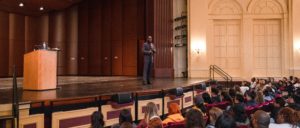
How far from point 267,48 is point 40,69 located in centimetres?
1305

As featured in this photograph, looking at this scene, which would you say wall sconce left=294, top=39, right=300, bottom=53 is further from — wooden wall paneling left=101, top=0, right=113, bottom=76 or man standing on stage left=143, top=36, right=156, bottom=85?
man standing on stage left=143, top=36, right=156, bottom=85

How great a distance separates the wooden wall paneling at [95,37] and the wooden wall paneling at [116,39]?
0.86 metres

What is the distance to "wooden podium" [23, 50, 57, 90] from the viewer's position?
7.25 meters

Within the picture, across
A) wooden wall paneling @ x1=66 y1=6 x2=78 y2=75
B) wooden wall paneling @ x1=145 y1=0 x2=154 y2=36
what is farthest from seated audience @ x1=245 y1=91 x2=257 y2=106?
wooden wall paneling @ x1=66 y1=6 x2=78 y2=75

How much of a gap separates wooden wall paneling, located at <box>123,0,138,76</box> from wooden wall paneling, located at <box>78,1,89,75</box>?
8.30ft

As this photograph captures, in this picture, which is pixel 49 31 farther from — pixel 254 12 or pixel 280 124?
pixel 280 124

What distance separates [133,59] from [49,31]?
17.7ft

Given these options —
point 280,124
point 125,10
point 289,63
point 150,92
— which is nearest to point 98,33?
point 125,10

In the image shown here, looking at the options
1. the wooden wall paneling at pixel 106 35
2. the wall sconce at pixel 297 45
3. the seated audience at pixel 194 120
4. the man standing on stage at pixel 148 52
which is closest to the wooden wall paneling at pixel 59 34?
the wooden wall paneling at pixel 106 35

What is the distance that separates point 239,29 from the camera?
677 inches

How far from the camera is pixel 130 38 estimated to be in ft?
59.5

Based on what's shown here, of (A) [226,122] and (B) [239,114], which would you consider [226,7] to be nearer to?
(B) [239,114]

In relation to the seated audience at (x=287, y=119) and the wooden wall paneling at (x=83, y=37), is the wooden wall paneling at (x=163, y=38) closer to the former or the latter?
the wooden wall paneling at (x=83, y=37)

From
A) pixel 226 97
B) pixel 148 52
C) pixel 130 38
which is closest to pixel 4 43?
pixel 130 38
